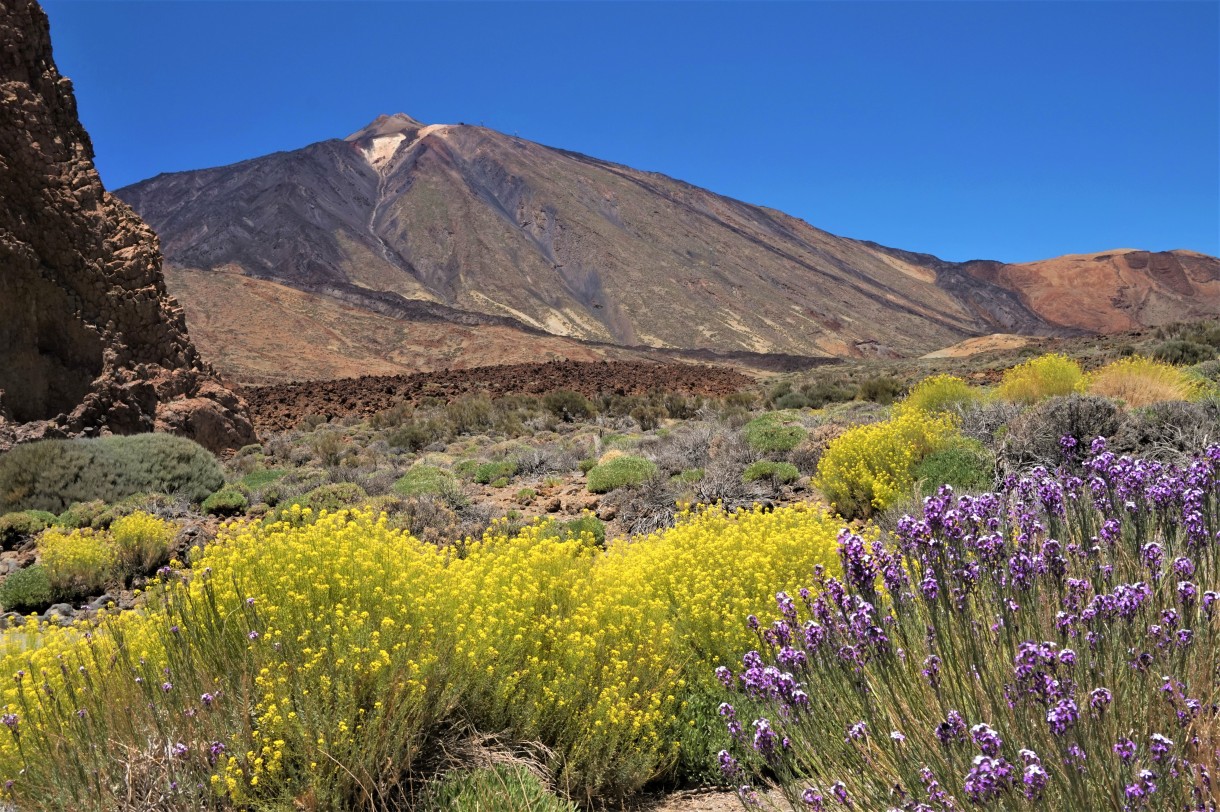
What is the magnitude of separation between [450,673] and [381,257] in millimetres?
99878

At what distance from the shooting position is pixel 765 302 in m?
97.1

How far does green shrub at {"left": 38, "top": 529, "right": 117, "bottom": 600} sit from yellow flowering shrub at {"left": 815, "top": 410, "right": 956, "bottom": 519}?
25.1 feet

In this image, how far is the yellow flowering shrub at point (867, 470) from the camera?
27.2 ft

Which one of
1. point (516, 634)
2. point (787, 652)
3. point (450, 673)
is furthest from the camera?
point (516, 634)

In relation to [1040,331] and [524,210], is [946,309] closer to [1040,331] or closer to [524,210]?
[1040,331]

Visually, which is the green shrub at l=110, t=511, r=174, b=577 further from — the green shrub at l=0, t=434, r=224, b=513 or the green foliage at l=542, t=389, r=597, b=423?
the green foliage at l=542, t=389, r=597, b=423

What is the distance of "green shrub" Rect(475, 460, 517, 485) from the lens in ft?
41.0

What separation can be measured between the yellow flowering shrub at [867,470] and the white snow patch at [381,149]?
13679cm

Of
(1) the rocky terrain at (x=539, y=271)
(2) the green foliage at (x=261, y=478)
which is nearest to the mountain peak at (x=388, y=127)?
(1) the rocky terrain at (x=539, y=271)

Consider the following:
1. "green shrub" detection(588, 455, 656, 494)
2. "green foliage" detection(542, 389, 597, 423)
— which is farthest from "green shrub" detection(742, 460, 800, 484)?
"green foliage" detection(542, 389, 597, 423)

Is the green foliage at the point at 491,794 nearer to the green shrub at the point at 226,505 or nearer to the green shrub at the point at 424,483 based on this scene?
the green shrub at the point at 424,483

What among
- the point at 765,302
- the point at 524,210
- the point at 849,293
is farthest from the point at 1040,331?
the point at 524,210

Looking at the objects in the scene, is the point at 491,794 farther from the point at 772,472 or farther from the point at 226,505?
the point at 226,505

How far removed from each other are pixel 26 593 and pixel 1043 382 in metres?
13.4
